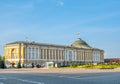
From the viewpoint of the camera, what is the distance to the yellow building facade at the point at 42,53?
107 metres

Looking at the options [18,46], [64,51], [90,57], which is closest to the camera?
[18,46]

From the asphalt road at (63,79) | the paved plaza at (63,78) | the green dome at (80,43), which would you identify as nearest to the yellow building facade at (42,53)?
the green dome at (80,43)

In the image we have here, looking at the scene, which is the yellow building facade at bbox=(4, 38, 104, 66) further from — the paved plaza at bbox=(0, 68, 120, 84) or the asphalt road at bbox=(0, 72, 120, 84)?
the asphalt road at bbox=(0, 72, 120, 84)

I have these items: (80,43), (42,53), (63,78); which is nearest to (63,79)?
(63,78)

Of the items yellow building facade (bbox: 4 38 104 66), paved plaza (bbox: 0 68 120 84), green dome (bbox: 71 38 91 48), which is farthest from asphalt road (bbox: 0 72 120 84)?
green dome (bbox: 71 38 91 48)

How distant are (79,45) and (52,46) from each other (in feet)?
95.8

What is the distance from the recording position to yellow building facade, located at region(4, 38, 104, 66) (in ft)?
350

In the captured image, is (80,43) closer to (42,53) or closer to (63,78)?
(42,53)

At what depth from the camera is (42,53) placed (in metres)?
114

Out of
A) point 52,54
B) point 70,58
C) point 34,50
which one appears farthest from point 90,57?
point 34,50

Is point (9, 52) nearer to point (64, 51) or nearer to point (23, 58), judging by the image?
point (23, 58)

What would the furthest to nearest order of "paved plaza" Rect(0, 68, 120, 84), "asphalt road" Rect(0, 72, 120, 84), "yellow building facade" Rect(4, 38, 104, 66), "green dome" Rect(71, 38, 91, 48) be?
"green dome" Rect(71, 38, 91, 48) → "yellow building facade" Rect(4, 38, 104, 66) → "paved plaza" Rect(0, 68, 120, 84) → "asphalt road" Rect(0, 72, 120, 84)

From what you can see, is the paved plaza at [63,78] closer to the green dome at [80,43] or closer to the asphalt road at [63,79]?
the asphalt road at [63,79]

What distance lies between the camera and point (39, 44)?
11231cm
